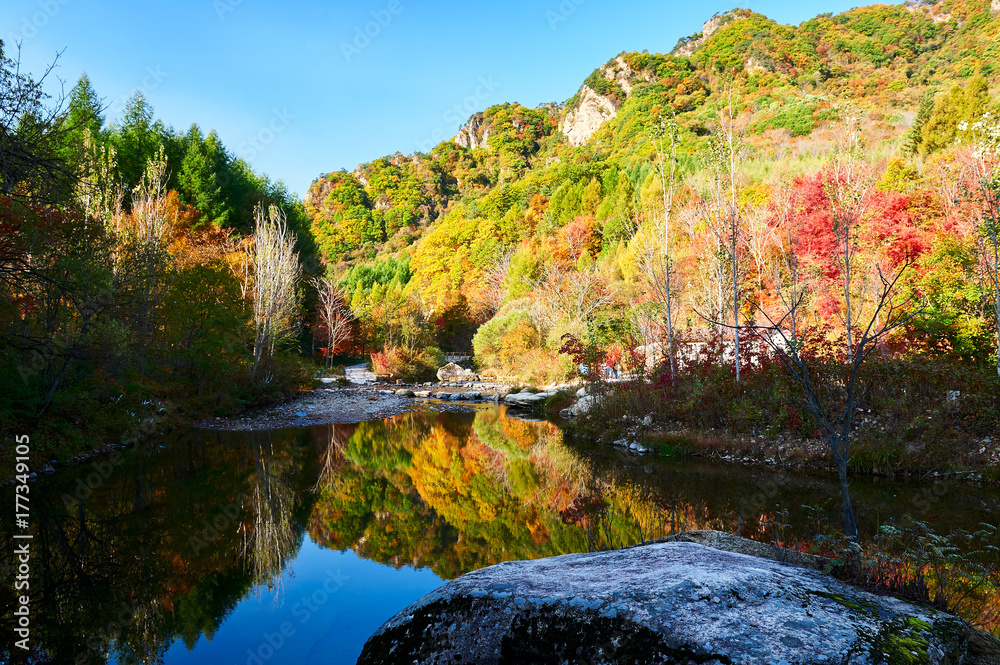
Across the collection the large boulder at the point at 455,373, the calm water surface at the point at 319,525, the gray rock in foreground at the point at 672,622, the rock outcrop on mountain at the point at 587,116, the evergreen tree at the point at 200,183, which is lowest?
the calm water surface at the point at 319,525

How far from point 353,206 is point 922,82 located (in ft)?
185

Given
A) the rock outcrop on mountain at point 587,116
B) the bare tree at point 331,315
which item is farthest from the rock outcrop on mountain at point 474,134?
the bare tree at point 331,315

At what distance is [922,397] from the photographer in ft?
27.6

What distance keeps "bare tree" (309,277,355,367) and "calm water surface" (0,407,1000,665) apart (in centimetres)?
1891

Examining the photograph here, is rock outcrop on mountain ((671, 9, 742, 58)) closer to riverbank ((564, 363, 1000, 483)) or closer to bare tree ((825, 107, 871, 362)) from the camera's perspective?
bare tree ((825, 107, 871, 362))

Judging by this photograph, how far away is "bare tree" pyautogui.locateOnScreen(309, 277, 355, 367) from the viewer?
95.1ft

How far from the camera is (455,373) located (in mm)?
26375

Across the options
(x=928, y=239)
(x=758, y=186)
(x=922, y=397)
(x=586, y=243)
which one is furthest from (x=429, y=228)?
(x=922, y=397)

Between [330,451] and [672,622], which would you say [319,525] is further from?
[672,622]

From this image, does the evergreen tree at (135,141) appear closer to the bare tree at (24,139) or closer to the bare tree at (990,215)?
the bare tree at (24,139)

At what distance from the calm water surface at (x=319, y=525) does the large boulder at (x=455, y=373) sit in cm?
1538

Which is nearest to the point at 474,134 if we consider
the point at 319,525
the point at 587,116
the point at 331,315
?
the point at 587,116

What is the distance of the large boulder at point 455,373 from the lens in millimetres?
26047

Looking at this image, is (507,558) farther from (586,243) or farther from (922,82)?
(922,82)
